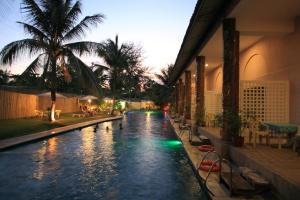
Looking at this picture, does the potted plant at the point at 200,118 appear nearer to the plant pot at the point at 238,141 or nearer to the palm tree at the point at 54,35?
the plant pot at the point at 238,141

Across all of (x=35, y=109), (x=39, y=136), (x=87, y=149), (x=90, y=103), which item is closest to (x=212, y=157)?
(x=87, y=149)

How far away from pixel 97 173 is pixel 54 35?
45.6 feet

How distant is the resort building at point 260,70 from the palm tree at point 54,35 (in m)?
7.65

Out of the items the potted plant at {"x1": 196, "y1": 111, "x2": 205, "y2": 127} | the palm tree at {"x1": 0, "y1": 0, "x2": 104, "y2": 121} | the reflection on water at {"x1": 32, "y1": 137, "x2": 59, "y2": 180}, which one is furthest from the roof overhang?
the palm tree at {"x1": 0, "y1": 0, "x2": 104, "y2": 121}

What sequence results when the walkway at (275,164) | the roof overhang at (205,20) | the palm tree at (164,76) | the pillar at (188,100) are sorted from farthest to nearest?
1. the palm tree at (164,76)
2. the pillar at (188,100)
3. the roof overhang at (205,20)
4. the walkway at (275,164)

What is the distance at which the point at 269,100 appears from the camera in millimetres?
10641

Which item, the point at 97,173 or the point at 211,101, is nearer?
the point at 97,173

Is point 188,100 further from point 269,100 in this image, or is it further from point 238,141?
point 238,141

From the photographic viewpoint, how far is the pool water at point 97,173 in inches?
234

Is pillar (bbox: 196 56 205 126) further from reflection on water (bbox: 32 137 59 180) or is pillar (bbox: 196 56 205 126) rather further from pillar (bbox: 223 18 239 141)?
reflection on water (bbox: 32 137 59 180)

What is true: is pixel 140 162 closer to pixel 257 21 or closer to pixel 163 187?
pixel 163 187

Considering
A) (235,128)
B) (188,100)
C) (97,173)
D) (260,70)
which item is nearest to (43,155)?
(97,173)

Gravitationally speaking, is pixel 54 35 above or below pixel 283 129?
above

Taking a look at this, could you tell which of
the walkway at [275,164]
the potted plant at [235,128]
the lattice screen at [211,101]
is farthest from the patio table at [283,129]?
the lattice screen at [211,101]
